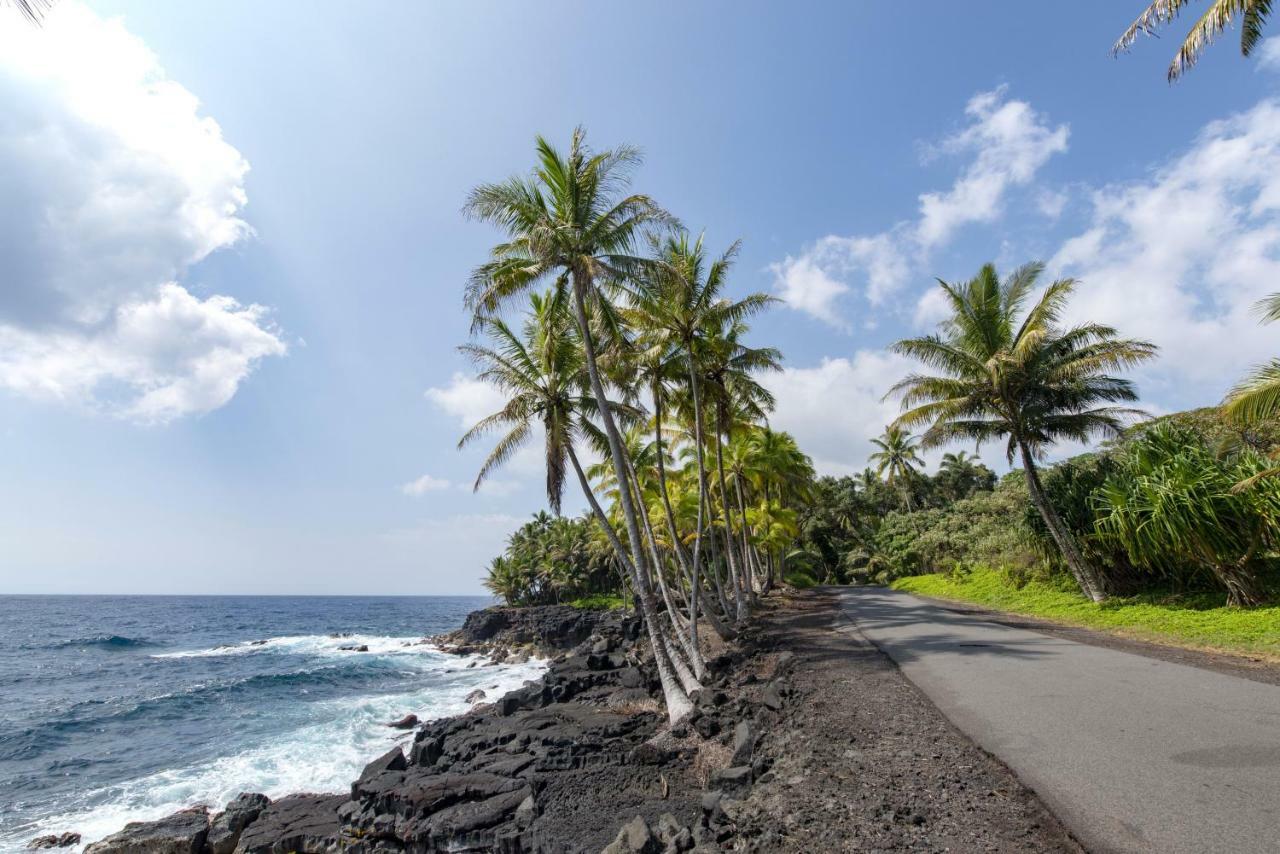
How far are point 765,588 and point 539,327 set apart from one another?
22.2 m

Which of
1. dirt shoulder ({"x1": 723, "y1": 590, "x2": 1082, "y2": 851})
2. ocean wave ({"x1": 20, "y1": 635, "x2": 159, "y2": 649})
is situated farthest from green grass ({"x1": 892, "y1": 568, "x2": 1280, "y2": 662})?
ocean wave ({"x1": 20, "y1": 635, "x2": 159, "y2": 649})

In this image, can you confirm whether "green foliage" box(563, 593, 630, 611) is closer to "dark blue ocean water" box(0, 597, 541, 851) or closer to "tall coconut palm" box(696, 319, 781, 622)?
"dark blue ocean water" box(0, 597, 541, 851)

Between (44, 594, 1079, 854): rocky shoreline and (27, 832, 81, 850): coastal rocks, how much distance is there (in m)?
0.07

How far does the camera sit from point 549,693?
15.4 meters

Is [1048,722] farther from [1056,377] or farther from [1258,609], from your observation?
[1056,377]

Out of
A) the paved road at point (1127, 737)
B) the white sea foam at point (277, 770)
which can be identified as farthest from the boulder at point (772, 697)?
the white sea foam at point (277, 770)

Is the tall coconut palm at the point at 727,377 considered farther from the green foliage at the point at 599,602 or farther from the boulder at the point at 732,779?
the green foliage at the point at 599,602

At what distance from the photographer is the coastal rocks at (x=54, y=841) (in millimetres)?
10547

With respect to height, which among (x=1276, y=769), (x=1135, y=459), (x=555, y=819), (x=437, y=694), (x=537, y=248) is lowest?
(x=437, y=694)

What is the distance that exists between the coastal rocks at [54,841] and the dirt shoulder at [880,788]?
13259 millimetres

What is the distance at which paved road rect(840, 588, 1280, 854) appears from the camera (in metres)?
3.98

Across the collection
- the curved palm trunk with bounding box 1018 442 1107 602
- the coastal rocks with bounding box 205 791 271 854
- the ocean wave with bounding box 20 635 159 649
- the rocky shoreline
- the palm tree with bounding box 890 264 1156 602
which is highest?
the palm tree with bounding box 890 264 1156 602

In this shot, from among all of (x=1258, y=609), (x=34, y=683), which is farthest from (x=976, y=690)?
(x=34, y=683)

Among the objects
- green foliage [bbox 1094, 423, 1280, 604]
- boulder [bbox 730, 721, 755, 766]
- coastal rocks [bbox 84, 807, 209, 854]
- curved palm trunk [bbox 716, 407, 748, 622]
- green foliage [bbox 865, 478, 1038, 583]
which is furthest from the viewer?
green foliage [bbox 865, 478, 1038, 583]
